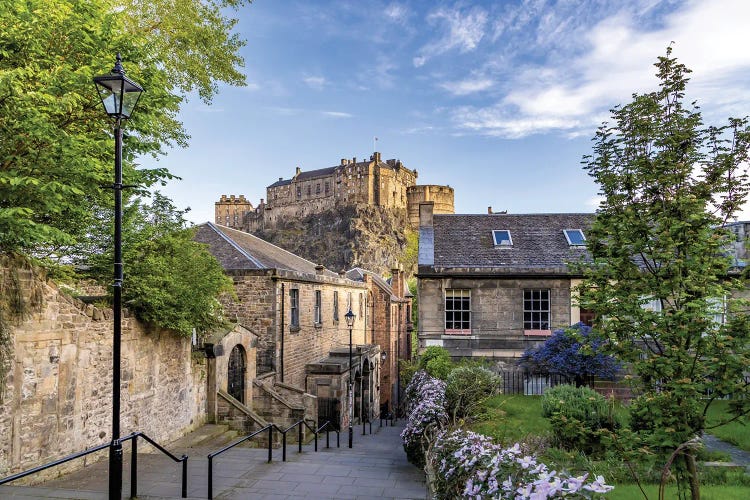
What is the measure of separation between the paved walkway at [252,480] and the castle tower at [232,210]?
109722 millimetres

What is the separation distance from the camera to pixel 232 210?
4668 inches

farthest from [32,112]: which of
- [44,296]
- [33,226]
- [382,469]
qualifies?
[382,469]

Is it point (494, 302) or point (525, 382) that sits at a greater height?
point (494, 302)

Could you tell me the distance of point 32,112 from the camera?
7.88m

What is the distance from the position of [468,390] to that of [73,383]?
29.3 ft

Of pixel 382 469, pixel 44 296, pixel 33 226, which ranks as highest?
pixel 33 226

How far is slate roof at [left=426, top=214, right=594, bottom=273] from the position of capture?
18.3 m

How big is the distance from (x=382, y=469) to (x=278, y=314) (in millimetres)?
9901

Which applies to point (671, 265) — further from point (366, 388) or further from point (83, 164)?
point (366, 388)

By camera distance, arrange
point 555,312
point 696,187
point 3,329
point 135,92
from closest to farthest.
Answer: point 696,187 → point 135,92 → point 3,329 → point 555,312

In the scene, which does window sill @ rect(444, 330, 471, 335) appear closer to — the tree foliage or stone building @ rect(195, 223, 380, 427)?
stone building @ rect(195, 223, 380, 427)

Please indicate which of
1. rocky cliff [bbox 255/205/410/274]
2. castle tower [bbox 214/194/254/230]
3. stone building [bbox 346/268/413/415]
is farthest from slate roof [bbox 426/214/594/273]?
castle tower [bbox 214/194/254/230]

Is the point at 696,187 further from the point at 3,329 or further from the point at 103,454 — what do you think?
the point at 103,454

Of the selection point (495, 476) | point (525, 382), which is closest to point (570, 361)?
point (525, 382)
